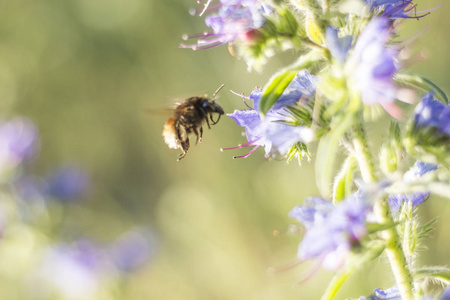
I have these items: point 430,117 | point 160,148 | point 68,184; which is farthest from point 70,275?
point 430,117

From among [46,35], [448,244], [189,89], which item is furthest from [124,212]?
[448,244]

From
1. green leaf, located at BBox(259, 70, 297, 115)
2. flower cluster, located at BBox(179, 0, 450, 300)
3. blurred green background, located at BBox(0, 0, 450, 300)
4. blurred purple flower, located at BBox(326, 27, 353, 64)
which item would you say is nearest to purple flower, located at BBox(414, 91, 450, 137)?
flower cluster, located at BBox(179, 0, 450, 300)

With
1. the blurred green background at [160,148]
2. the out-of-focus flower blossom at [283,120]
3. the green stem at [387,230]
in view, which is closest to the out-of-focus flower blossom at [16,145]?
the blurred green background at [160,148]

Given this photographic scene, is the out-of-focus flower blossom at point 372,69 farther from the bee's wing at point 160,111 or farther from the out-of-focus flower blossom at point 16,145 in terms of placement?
the out-of-focus flower blossom at point 16,145

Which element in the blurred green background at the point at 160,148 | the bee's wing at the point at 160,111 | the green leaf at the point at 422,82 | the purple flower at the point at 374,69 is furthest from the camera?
the blurred green background at the point at 160,148

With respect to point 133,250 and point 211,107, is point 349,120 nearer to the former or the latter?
point 211,107

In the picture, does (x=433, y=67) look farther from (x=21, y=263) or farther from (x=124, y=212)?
(x=124, y=212)
